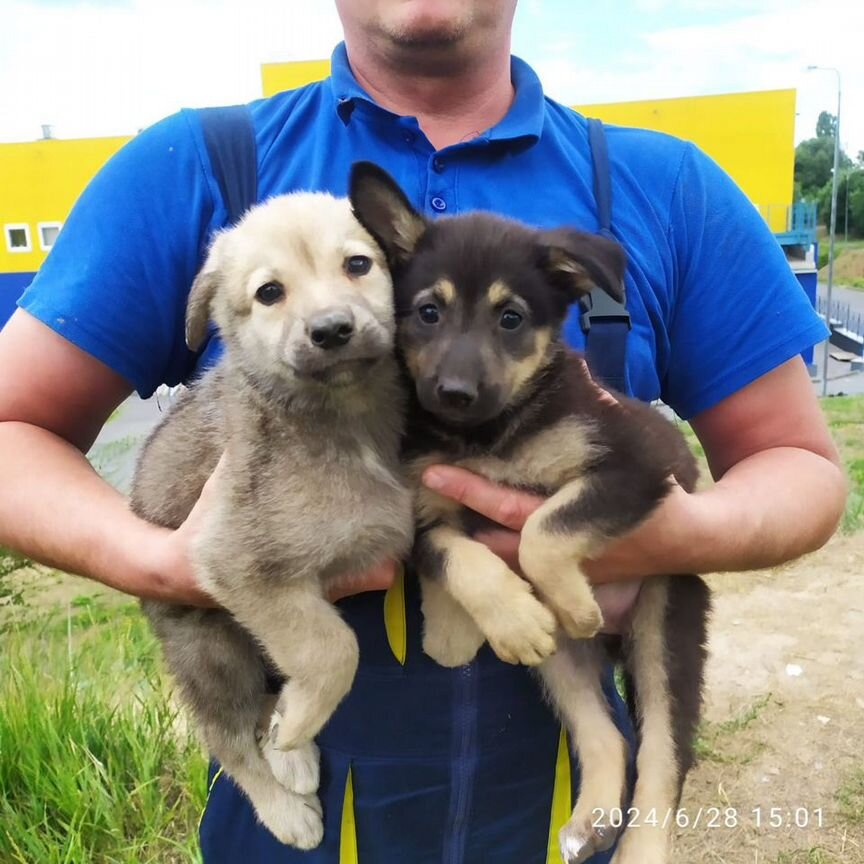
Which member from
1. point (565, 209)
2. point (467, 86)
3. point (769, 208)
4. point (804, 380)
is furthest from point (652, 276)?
point (769, 208)

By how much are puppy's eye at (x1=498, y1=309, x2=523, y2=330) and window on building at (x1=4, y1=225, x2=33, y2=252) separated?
2135 centimetres

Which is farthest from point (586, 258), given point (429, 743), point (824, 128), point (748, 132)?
point (824, 128)

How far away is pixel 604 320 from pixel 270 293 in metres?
0.88

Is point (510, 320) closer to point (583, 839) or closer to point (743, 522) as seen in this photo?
point (743, 522)

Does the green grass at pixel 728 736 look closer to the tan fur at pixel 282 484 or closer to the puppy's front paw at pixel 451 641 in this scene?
the puppy's front paw at pixel 451 641

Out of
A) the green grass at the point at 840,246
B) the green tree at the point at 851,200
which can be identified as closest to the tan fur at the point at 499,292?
the green grass at the point at 840,246

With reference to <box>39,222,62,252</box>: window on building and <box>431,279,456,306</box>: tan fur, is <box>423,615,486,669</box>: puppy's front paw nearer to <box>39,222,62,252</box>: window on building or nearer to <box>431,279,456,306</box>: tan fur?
<box>431,279,456,306</box>: tan fur

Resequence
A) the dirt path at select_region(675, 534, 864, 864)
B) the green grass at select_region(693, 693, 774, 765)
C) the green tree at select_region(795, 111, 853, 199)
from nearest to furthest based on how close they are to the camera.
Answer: the dirt path at select_region(675, 534, 864, 864)
the green grass at select_region(693, 693, 774, 765)
the green tree at select_region(795, 111, 853, 199)

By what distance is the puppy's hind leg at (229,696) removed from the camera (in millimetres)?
2361

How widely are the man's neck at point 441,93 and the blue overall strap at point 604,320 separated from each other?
0.35 m

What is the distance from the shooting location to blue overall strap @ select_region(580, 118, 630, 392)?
89.6 inches

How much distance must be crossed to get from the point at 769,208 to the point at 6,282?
1820 cm

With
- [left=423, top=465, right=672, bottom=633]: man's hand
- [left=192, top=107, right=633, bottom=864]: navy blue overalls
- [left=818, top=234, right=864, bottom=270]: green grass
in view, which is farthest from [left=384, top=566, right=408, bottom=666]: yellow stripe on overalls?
[left=818, top=234, right=864, bottom=270]: green grass

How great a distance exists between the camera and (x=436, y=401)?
→ 2.15m
